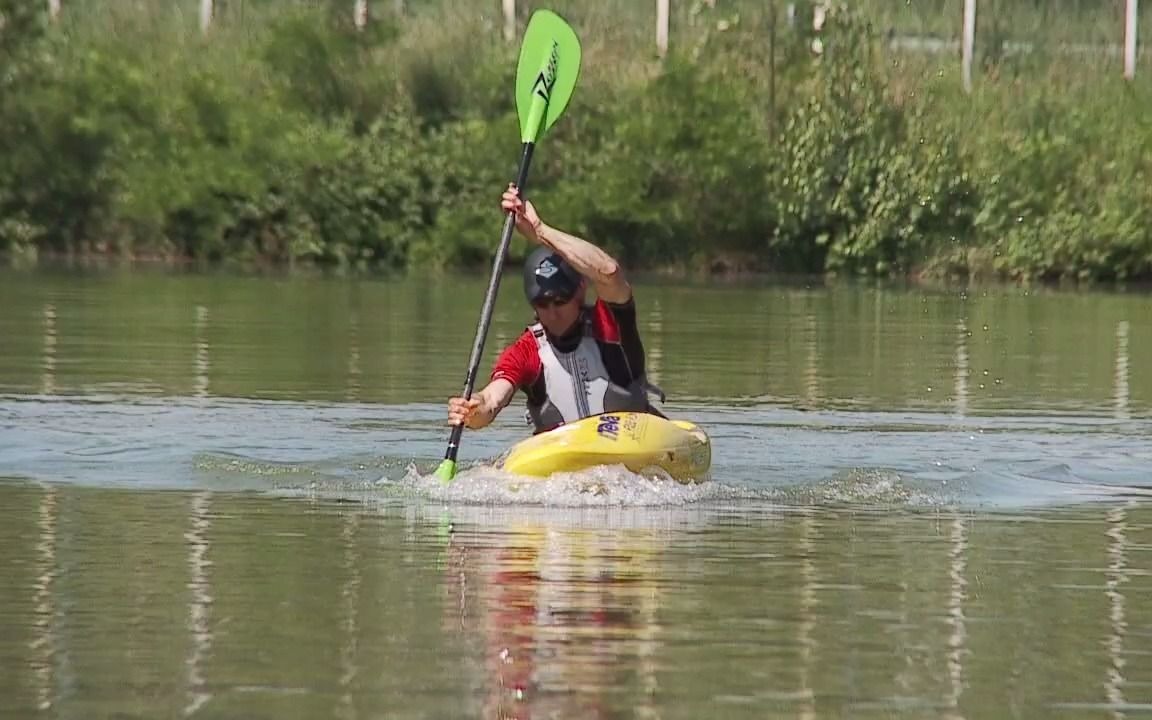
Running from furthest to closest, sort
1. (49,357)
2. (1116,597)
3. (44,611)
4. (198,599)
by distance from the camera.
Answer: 1. (49,357)
2. (1116,597)
3. (198,599)
4. (44,611)

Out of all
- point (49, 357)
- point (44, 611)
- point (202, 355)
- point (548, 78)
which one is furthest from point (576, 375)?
point (202, 355)

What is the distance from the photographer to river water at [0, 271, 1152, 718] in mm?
7520

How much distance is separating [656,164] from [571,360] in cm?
2861

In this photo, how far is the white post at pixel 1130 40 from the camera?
44.6 m

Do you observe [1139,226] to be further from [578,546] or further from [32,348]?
[578,546]

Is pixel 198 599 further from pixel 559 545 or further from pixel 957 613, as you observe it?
pixel 957 613

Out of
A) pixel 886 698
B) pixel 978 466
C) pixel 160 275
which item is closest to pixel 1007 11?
pixel 160 275

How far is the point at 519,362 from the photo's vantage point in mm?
12953

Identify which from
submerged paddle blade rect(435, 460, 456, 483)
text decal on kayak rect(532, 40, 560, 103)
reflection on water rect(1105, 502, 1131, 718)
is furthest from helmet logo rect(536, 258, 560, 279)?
text decal on kayak rect(532, 40, 560, 103)

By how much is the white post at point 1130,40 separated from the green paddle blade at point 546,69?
29197 millimetres

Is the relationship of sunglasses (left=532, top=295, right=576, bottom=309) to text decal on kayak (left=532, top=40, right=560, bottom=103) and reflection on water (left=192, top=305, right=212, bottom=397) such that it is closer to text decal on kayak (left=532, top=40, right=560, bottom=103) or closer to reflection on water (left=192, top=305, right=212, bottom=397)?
text decal on kayak (left=532, top=40, right=560, bottom=103)

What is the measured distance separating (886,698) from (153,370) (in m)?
12.9

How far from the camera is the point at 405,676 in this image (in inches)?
297

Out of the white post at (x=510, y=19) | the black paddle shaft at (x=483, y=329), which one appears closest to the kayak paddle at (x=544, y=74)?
the black paddle shaft at (x=483, y=329)
